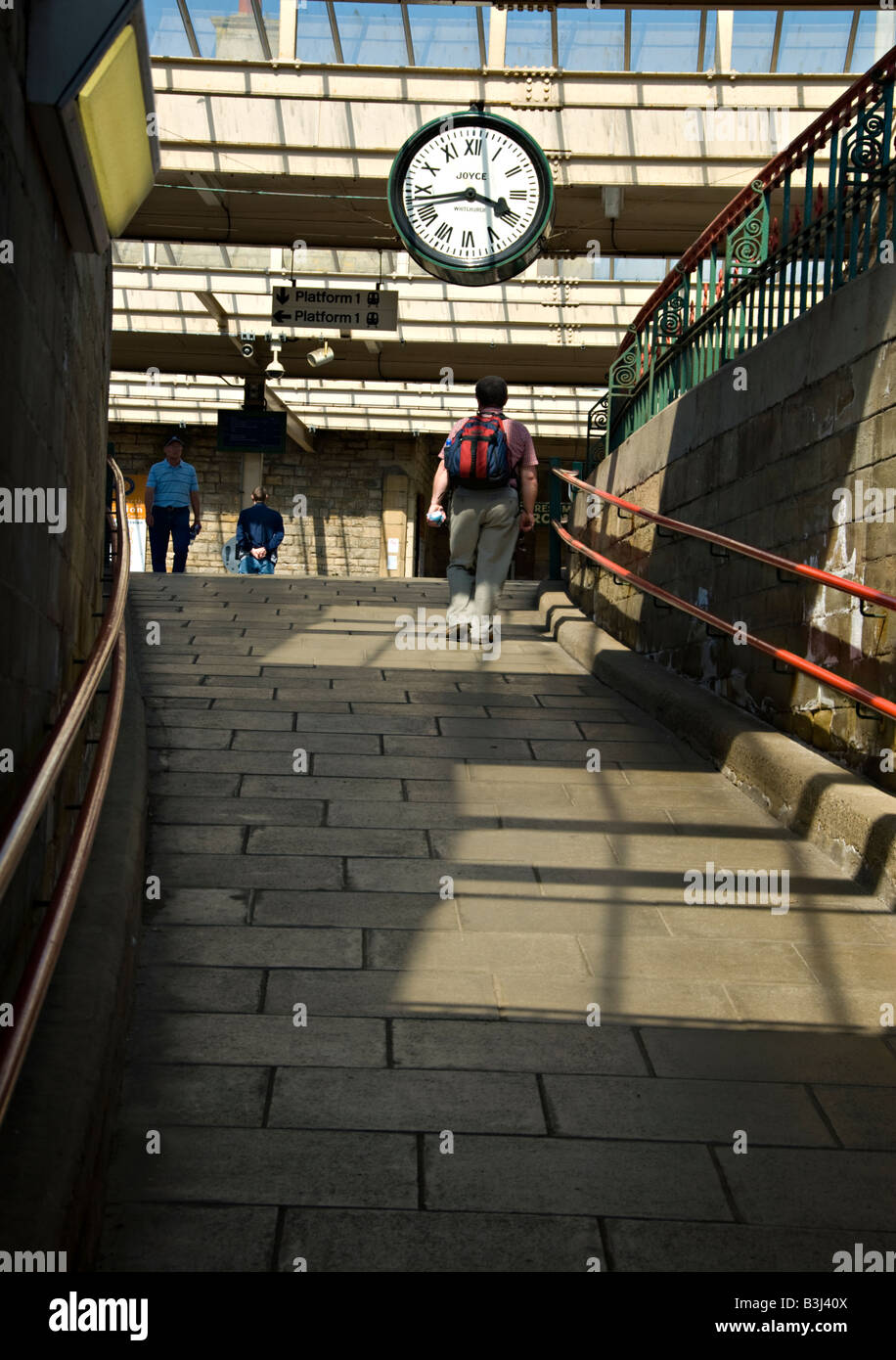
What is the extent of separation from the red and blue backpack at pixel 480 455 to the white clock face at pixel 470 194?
1.24 metres

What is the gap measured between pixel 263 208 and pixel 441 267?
3952 mm

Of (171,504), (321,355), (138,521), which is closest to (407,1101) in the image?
(171,504)

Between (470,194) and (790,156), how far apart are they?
2619 mm

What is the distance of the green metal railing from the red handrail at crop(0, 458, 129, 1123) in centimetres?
307

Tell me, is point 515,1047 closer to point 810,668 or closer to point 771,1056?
point 771,1056

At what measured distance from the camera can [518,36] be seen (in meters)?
11.3

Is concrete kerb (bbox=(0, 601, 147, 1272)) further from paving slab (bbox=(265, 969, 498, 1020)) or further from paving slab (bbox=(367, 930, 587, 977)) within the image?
paving slab (bbox=(367, 930, 587, 977))

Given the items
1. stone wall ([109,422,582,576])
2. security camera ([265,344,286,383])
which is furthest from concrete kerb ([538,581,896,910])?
stone wall ([109,422,582,576])

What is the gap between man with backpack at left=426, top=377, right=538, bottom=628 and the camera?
7.50 meters
